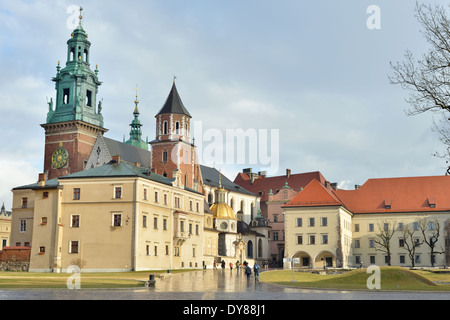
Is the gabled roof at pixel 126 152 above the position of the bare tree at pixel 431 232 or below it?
above

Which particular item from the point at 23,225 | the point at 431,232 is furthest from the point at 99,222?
the point at 431,232

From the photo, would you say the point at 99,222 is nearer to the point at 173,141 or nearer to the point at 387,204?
the point at 173,141

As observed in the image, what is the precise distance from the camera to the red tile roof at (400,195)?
10056 cm

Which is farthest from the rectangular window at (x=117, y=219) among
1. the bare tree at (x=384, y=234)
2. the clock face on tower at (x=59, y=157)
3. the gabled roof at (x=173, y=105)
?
the bare tree at (x=384, y=234)

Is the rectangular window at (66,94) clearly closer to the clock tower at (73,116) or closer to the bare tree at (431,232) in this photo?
the clock tower at (73,116)

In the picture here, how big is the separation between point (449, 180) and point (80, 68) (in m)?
66.6

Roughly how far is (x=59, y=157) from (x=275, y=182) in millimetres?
50601

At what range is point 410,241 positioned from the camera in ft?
325

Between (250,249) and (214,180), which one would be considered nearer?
(250,249)

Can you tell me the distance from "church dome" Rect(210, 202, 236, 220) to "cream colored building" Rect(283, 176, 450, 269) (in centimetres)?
1213

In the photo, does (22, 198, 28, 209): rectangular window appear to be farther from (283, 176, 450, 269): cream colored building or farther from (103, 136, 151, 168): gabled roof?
(283, 176, 450, 269): cream colored building

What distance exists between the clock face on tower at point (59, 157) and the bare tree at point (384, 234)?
53402 millimetres

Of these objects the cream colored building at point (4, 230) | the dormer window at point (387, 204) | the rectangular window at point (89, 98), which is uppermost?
the rectangular window at point (89, 98)
